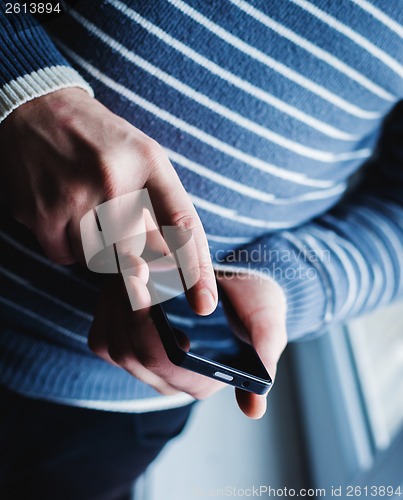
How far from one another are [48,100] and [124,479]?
447 mm

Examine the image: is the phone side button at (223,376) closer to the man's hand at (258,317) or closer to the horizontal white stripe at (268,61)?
the man's hand at (258,317)

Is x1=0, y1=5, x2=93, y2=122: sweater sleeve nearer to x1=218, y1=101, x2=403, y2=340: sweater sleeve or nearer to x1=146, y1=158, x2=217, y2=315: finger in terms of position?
x1=146, y1=158, x2=217, y2=315: finger

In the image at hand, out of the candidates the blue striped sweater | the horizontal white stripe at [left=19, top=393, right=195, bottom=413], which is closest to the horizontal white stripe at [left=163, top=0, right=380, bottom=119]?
the blue striped sweater

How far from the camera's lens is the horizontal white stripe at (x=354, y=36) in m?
0.34

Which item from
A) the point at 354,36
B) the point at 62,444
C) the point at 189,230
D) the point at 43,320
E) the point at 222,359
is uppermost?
the point at 354,36

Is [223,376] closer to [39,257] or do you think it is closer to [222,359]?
[222,359]

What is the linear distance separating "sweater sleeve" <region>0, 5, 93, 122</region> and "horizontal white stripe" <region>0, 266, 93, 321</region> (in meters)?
0.15

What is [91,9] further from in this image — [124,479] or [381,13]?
[124,479]

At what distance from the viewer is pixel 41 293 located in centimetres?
41

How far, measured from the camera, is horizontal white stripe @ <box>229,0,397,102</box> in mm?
334

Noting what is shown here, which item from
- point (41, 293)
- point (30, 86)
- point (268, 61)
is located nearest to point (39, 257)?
point (41, 293)

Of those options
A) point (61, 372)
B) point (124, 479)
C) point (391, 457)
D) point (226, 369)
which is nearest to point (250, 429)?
point (391, 457)

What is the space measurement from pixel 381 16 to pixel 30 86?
276 millimetres

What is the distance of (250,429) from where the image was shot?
2.87 feet
